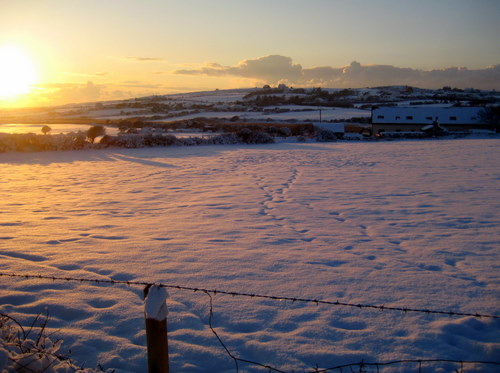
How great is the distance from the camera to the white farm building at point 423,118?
4881 cm

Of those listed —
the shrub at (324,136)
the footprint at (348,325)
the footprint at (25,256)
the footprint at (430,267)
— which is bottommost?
A: the footprint at (348,325)

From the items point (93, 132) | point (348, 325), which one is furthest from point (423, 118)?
point (348, 325)

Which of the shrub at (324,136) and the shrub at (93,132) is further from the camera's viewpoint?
the shrub at (324,136)

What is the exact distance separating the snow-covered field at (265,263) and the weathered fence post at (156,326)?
1.00 meters

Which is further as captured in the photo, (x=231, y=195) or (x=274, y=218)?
(x=231, y=195)

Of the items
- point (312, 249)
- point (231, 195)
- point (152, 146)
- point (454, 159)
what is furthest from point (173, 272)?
point (152, 146)

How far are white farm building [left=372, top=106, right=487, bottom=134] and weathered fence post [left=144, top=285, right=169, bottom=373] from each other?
169 feet

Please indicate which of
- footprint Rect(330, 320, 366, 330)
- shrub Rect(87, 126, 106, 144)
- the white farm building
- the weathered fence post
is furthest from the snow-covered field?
the white farm building

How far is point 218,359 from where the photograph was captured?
11.3 ft

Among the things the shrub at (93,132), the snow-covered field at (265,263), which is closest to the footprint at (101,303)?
the snow-covered field at (265,263)

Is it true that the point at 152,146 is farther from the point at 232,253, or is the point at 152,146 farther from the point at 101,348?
the point at 101,348

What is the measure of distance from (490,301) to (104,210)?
7.82 m

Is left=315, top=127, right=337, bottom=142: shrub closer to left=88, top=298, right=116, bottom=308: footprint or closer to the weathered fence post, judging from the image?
left=88, top=298, right=116, bottom=308: footprint

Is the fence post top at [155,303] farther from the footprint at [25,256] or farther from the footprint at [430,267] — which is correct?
the footprint at [430,267]
